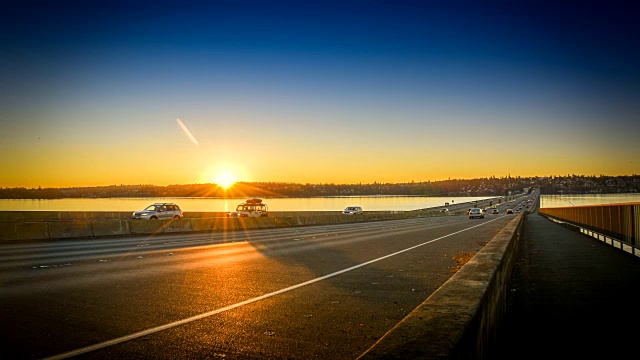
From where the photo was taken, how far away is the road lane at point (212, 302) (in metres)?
5.41

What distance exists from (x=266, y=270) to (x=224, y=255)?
4000 millimetres

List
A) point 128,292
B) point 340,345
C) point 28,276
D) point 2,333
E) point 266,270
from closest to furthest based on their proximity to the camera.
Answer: point 340,345
point 2,333
point 128,292
point 28,276
point 266,270

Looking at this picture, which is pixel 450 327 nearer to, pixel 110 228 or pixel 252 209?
pixel 110 228

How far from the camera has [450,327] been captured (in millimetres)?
3561

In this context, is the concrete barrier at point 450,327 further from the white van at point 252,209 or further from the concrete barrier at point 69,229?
the white van at point 252,209

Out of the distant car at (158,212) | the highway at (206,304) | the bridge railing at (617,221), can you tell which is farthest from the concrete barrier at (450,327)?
the distant car at (158,212)

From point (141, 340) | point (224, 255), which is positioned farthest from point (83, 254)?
point (141, 340)

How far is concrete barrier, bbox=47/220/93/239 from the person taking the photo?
22.7m

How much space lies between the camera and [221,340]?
555 cm

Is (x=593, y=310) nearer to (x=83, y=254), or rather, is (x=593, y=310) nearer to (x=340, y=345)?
(x=340, y=345)

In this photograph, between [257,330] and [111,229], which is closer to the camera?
[257,330]

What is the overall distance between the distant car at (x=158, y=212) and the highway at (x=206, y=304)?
26.1 metres

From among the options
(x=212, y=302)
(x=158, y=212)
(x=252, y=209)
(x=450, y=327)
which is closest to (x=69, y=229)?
(x=158, y=212)

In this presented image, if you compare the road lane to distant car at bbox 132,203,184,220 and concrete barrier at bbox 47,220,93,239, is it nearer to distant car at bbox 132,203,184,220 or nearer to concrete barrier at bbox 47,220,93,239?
concrete barrier at bbox 47,220,93,239
